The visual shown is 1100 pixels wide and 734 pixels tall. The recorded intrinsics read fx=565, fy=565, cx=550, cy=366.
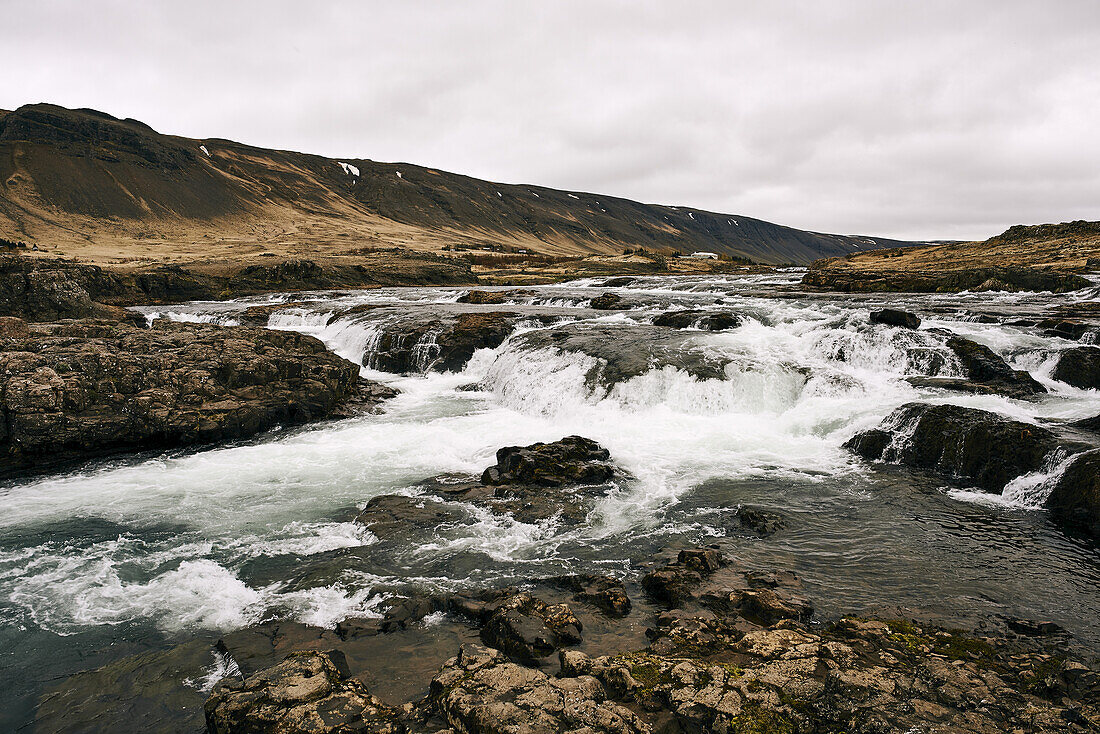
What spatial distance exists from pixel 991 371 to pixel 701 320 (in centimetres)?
993

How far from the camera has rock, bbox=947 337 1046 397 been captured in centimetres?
1480

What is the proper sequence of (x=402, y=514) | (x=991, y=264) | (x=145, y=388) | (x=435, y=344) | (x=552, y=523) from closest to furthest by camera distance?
(x=552, y=523) < (x=402, y=514) < (x=145, y=388) < (x=435, y=344) < (x=991, y=264)

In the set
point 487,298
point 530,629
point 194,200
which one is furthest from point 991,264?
point 194,200

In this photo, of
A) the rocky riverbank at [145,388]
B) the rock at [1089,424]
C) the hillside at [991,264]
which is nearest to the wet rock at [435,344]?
the rocky riverbank at [145,388]

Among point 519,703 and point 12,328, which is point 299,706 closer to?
point 519,703

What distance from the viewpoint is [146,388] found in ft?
43.9

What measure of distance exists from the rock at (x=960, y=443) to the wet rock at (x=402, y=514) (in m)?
9.26

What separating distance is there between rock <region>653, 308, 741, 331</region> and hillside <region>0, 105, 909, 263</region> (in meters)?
63.5

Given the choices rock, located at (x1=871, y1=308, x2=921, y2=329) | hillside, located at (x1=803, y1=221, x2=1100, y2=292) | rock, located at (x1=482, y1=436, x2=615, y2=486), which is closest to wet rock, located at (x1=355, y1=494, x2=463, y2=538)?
rock, located at (x1=482, y1=436, x2=615, y2=486)

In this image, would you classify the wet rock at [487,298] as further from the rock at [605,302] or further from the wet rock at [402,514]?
the wet rock at [402,514]

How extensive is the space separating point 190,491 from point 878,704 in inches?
452

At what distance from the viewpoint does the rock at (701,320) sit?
22669 mm

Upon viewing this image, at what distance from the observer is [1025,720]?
4.29 m

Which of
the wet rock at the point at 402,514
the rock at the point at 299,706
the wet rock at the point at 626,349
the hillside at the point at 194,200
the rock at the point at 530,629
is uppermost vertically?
the hillside at the point at 194,200
